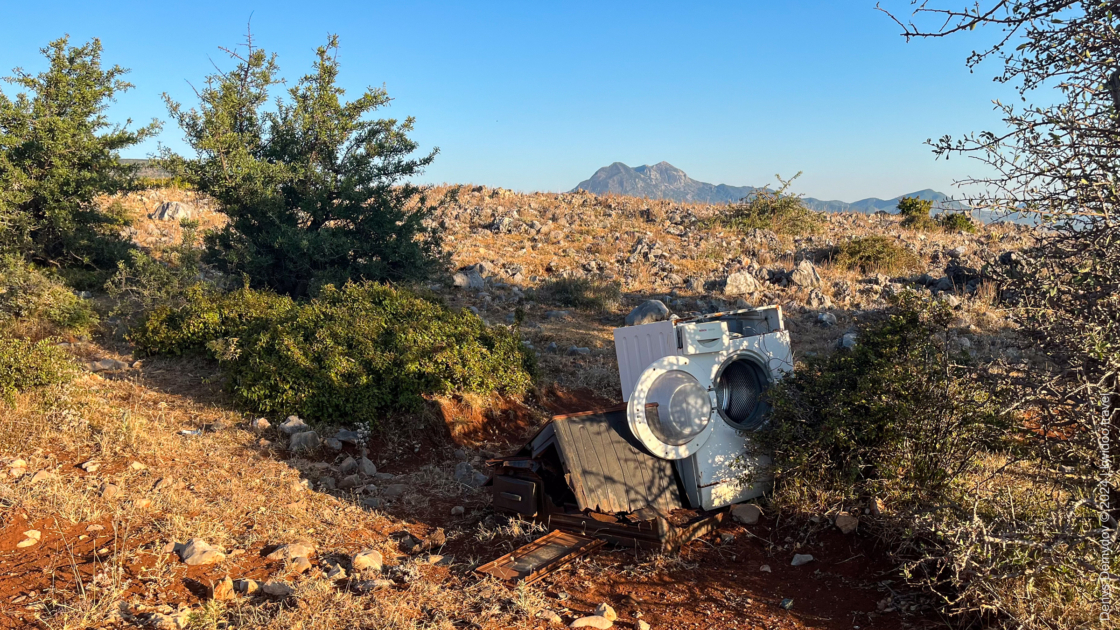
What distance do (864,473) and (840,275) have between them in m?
11.3

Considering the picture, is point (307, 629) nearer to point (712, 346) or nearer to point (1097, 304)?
point (712, 346)

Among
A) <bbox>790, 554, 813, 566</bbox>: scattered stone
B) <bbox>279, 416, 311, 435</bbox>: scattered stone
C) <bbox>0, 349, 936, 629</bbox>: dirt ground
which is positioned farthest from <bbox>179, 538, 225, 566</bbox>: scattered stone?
<bbox>790, 554, 813, 566</bbox>: scattered stone

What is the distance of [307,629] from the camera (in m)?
3.01

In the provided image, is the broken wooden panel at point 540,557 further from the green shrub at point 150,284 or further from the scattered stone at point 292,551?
the green shrub at point 150,284

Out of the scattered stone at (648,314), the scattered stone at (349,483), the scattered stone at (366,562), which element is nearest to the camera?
the scattered stone at (366,562)

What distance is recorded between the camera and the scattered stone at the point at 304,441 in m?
5.64

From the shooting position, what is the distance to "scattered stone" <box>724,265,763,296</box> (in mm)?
13068

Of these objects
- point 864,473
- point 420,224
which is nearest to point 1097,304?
point 864,473

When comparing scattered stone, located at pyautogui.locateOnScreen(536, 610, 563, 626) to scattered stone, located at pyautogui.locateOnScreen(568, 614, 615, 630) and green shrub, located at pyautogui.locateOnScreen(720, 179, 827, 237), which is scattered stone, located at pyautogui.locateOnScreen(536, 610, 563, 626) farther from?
green shrub, located at pyautogui.locateOnScreen(720, 179, 827, 237)

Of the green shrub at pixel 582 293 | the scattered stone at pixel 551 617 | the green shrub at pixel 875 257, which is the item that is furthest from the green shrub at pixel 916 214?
the scattered stone at pixel 551 617

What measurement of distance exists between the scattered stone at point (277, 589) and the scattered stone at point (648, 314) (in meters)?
7.92

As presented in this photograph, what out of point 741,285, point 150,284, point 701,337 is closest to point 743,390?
point 701,337

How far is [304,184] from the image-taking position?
10.1 metres

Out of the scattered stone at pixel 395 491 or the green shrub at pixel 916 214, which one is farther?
the green shrub at pixel 916 214
